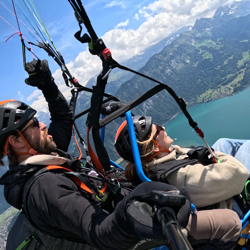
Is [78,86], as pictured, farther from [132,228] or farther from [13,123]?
[132,228]

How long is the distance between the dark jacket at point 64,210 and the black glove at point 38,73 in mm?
1622

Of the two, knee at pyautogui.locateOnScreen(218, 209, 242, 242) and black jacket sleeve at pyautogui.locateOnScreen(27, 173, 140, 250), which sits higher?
black jacket sleeve at pyautogui.locateOnScreen(27, 173, 140, 250)

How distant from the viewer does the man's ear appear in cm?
262

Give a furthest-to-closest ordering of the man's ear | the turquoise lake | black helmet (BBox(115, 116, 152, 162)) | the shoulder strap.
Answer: the turquoise lake → black helmet (BBox(115, 116, 152, 162)) → the man's ear → the shoulder strap

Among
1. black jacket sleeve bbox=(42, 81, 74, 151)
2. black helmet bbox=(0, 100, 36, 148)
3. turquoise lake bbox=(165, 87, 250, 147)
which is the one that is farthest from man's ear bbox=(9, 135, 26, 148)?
turquoise lake bbox=(165, 87, 250, 147)

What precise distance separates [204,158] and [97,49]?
2.01 metres

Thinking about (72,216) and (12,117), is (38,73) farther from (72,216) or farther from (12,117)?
(72,216)

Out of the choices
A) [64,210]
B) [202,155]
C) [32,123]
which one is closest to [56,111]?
[32,123]

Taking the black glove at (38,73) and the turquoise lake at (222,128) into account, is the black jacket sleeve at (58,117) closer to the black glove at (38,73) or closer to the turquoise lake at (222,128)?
the black glove at (38,73)

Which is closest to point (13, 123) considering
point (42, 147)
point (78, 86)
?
point (42, 147)

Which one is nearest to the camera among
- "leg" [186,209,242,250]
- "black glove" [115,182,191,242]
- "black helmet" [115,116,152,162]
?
"black glove" [115,182,191,242]

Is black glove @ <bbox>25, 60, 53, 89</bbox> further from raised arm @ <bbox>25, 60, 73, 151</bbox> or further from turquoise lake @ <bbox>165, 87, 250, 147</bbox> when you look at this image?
turquoise lake @ <bbox>165, 87, 250, 147</bbox>

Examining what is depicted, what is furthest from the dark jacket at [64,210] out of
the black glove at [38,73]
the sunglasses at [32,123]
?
the black glove at [38,73]

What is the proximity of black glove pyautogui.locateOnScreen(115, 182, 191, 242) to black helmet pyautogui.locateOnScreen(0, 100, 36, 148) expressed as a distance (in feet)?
5.96
